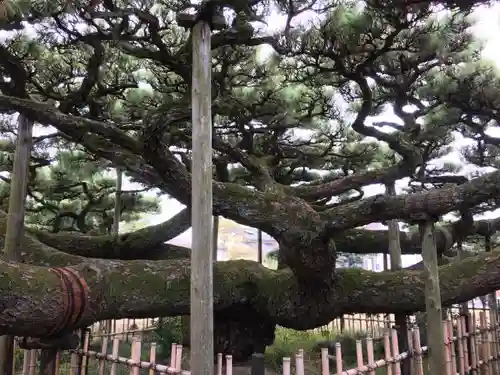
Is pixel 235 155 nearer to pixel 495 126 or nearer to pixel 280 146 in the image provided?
pixel 280 146

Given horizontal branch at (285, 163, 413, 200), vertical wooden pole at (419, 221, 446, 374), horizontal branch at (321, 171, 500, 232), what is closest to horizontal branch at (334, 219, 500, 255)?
horizontal branch at (285, 163, 413, 200)

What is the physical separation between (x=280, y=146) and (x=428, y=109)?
Answer: 2.07m

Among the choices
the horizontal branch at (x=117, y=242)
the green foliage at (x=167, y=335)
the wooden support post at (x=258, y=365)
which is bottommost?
the green foliage at (x=167, y=335)

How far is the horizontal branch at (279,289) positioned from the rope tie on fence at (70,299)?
30 cm

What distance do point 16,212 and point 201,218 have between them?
2.08 meters

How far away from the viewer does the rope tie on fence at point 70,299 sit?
2785 millimetres

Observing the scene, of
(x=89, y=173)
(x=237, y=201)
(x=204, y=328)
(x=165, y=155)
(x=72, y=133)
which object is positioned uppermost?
(x=89, y=173)

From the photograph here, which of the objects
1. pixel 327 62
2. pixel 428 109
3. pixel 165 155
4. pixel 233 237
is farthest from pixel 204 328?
pixel 233 237

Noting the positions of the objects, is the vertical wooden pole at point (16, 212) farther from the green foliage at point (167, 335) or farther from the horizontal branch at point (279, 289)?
the green foliage at point (167, 335)

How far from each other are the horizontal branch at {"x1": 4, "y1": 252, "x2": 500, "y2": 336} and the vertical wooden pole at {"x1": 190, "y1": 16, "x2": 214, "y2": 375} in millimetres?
1470

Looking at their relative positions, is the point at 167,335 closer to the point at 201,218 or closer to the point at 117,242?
the point at 117,242

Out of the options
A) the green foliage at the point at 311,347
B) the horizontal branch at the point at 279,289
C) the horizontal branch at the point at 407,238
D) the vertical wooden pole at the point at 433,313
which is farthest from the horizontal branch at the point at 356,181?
the vertical wooden pole at the point at 433,313

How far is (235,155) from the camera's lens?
4.75 meters

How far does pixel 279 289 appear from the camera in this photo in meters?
4.05
